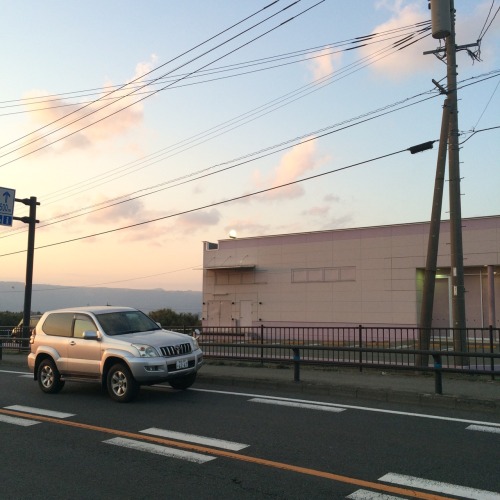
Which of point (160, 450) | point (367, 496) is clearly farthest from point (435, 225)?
point (367, 496)

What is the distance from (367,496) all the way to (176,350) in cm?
604

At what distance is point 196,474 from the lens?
18.8 ft

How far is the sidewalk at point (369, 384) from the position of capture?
31.4 feet

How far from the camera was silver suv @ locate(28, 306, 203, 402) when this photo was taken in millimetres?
9953

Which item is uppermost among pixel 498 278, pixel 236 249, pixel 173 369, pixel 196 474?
pixel 236 249

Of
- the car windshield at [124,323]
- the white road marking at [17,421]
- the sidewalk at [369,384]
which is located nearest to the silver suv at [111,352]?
the car windshield at [124,323]

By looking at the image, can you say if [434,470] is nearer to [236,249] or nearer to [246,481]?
[246,481]

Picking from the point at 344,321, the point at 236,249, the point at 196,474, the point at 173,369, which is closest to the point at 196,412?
the point at 173,369

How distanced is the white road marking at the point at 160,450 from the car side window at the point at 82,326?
4158mm

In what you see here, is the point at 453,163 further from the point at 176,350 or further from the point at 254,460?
the point at 254,460

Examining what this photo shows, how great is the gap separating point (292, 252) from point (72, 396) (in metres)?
25.5

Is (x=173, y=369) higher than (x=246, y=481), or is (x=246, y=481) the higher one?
(x=173, y=369)

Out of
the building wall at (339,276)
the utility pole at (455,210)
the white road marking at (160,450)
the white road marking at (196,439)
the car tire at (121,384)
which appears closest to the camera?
the white road marking at (160,450)

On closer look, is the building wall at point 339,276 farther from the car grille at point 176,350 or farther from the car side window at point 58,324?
the car side window at point 58,324
